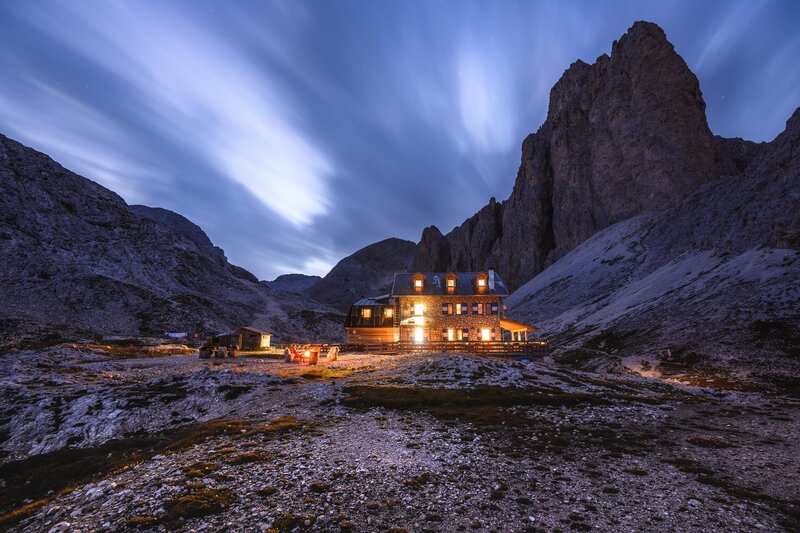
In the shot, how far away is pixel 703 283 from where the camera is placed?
191 feet

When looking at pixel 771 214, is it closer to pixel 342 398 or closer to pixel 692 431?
pixel 692 431

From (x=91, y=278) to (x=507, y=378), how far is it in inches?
4381

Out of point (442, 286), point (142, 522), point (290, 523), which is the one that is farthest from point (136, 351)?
point (290, 523)

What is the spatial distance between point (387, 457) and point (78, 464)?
12.0 metres

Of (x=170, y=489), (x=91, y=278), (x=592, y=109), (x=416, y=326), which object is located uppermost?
(x=592, y=109)

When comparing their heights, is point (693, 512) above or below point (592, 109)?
below

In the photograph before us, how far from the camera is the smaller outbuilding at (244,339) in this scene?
67.3 m

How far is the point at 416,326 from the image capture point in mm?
53812

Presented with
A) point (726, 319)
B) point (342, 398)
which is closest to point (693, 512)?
point (342, 398)

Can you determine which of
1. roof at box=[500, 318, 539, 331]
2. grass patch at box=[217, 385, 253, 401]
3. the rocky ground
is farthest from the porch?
grass patch at box=[217, 385, 253, 401]

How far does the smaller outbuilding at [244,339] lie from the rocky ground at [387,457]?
40861 millimetres

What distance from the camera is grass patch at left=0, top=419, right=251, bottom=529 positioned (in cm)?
1195

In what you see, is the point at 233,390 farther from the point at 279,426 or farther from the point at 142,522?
the point at 142,522

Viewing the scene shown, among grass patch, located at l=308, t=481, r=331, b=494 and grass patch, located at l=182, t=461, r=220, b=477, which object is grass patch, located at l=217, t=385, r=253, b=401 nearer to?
grass patch, located at l=182, t=461, r=220, b=477
